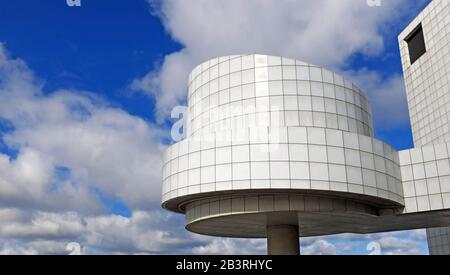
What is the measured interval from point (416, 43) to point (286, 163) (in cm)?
3923

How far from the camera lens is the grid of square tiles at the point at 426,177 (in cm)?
3062

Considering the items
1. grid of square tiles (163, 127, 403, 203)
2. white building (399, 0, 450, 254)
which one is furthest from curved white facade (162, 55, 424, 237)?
white building (399, 0, 450, 254)

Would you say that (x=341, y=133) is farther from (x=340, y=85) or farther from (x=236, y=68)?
(x=236, y=68)

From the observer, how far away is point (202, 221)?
3200 cm

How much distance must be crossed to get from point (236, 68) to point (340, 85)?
7.97m

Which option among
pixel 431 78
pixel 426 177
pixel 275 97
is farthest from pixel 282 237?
pixel 431 78

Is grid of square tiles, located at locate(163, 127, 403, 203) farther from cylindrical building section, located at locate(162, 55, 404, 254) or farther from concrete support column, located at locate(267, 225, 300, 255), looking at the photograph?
concrete support column, located at locate(267, 225, 300, 255)

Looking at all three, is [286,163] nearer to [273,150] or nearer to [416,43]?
[273,150]

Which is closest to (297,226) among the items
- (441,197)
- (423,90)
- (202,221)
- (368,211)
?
(368,211)

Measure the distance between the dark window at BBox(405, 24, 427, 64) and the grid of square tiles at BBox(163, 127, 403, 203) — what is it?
31.6 meters

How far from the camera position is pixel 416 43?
5638cm

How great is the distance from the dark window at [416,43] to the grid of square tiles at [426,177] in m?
27.2

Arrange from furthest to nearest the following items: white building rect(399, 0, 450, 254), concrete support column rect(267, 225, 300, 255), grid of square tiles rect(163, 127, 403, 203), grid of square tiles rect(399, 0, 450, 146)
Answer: white building rect(399, 0, 450, 254) < grid of square tiles rect(399, 0, 450, 146) < concrete support column rect(267, 225, 300, 255) < grid of square tiles rect(163, 127, 403, 203)

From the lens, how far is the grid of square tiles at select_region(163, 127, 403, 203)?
26.8 metres
